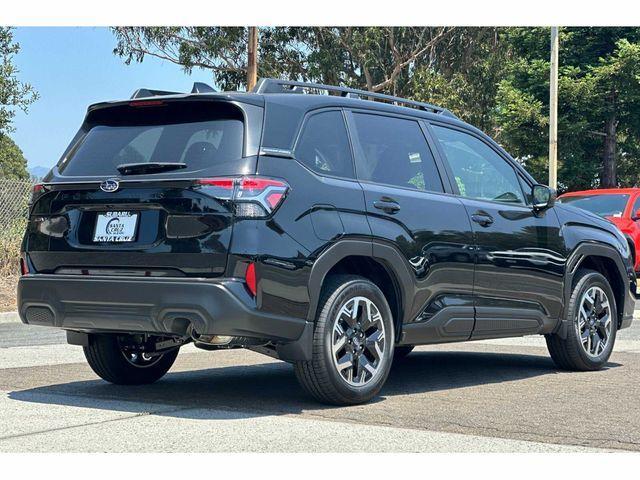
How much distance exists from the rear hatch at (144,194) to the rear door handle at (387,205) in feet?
3.29

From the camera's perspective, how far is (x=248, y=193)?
20.5ft

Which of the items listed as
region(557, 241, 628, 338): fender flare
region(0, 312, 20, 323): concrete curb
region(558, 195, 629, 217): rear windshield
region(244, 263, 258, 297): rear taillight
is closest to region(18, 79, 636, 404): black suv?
region(244, 263, 258, 297): rear taillight

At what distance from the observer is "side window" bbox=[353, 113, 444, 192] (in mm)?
7234

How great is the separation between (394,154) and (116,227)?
6.58 feet

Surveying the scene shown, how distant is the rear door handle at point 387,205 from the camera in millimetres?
6984

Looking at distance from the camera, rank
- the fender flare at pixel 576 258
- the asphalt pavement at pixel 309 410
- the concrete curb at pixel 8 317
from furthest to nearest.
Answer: the concrete curb at pixel 8 317
the fender flare at pixel 576 258
the asphalt pavement at pixel 309 410

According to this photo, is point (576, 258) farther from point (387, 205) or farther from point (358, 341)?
point (358, 341)

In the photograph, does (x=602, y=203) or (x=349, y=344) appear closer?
(x=349, y=344)

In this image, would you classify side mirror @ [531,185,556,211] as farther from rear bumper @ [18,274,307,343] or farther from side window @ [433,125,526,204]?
rear bumper @ [18,274,307,343]

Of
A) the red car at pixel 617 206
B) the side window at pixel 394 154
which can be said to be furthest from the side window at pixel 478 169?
the red car at pixel 617 206

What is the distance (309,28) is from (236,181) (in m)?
34.4

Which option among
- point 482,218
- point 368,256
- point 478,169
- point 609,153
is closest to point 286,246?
point 368,256

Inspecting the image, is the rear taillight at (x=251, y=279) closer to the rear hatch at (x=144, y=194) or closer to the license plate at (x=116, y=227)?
the rear hatch at (x=144, y=194)

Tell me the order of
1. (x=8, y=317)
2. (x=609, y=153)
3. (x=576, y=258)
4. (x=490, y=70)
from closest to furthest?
(x=576, y=258)
(x=8, y=317)
(x=609, y=153)
(x=490, y=70)
